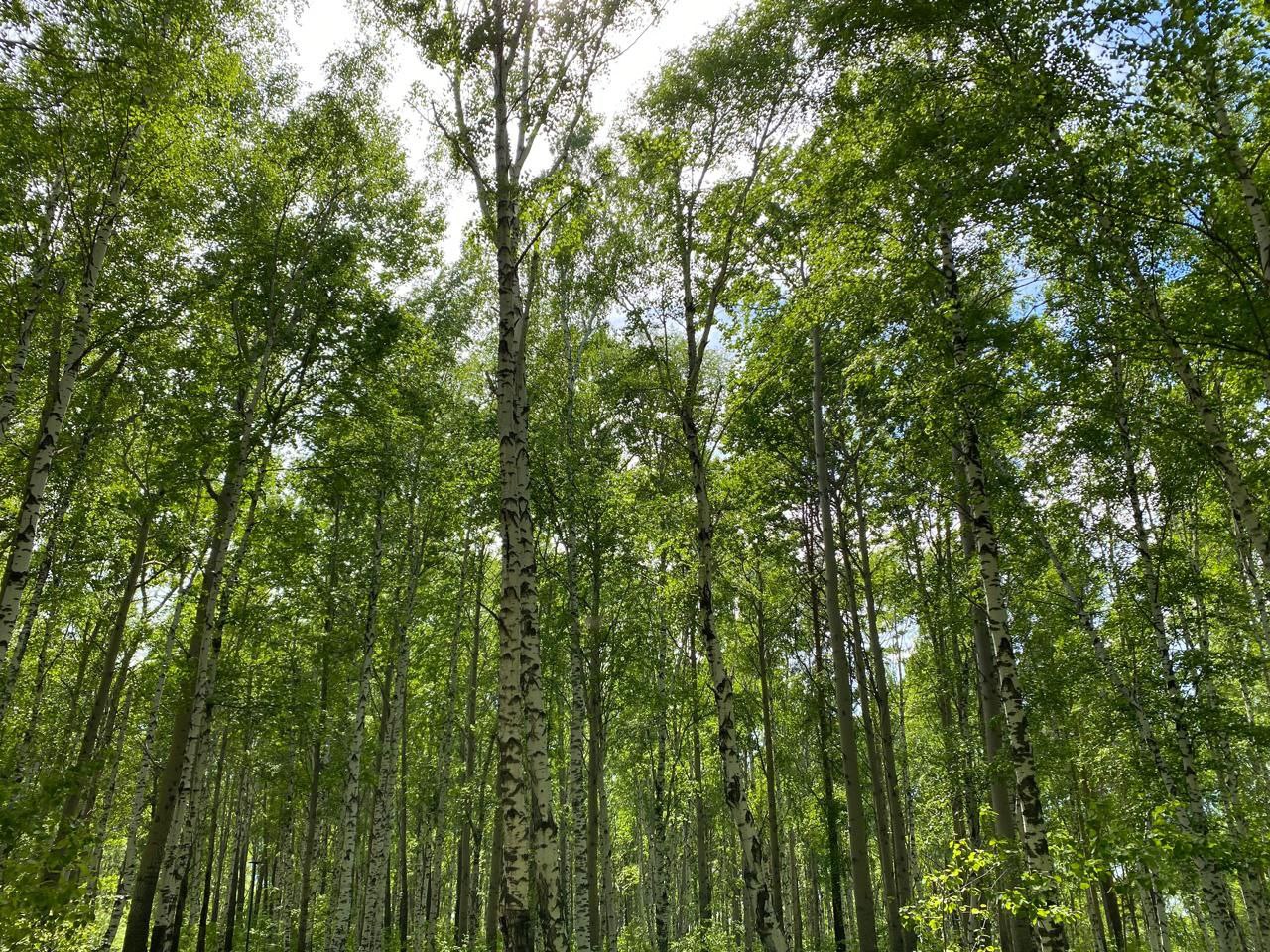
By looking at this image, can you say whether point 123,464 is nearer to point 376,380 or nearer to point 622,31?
point 376,380

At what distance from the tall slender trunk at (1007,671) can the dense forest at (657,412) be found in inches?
2.9

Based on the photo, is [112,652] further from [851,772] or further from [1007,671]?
[1007,671]

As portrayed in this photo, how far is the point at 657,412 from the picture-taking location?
14.4 m

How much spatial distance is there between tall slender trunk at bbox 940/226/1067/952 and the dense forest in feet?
0.24

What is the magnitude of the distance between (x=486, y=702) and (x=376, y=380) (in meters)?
17.8

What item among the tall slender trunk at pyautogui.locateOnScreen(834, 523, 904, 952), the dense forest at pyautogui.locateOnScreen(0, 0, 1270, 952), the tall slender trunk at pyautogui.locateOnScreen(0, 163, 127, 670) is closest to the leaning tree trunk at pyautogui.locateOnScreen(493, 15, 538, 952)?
the dense forest at pyautogui.locateOnScreen(0, 0, 1270, 952)

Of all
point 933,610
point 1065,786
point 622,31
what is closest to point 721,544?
point 933,610

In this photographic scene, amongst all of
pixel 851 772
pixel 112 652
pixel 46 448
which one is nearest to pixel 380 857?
pixel 112 652

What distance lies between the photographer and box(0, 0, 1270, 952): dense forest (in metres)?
7.48

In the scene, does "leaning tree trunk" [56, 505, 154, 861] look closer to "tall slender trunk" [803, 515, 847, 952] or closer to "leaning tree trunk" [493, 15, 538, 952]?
"leaning tree trunk" [493, 15, 538, 952]

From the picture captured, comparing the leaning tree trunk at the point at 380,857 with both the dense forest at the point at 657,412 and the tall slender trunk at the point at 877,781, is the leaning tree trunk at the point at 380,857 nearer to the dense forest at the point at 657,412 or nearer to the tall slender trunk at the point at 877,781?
the dense forest at the point at 657,412

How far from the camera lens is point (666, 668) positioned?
70.9 feet

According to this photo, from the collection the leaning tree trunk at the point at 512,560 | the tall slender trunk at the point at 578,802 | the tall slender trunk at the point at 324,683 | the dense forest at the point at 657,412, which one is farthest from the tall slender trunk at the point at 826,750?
the tall slender trunk at the point at 324,683

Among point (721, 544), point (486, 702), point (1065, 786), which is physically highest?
point (721, 544)
